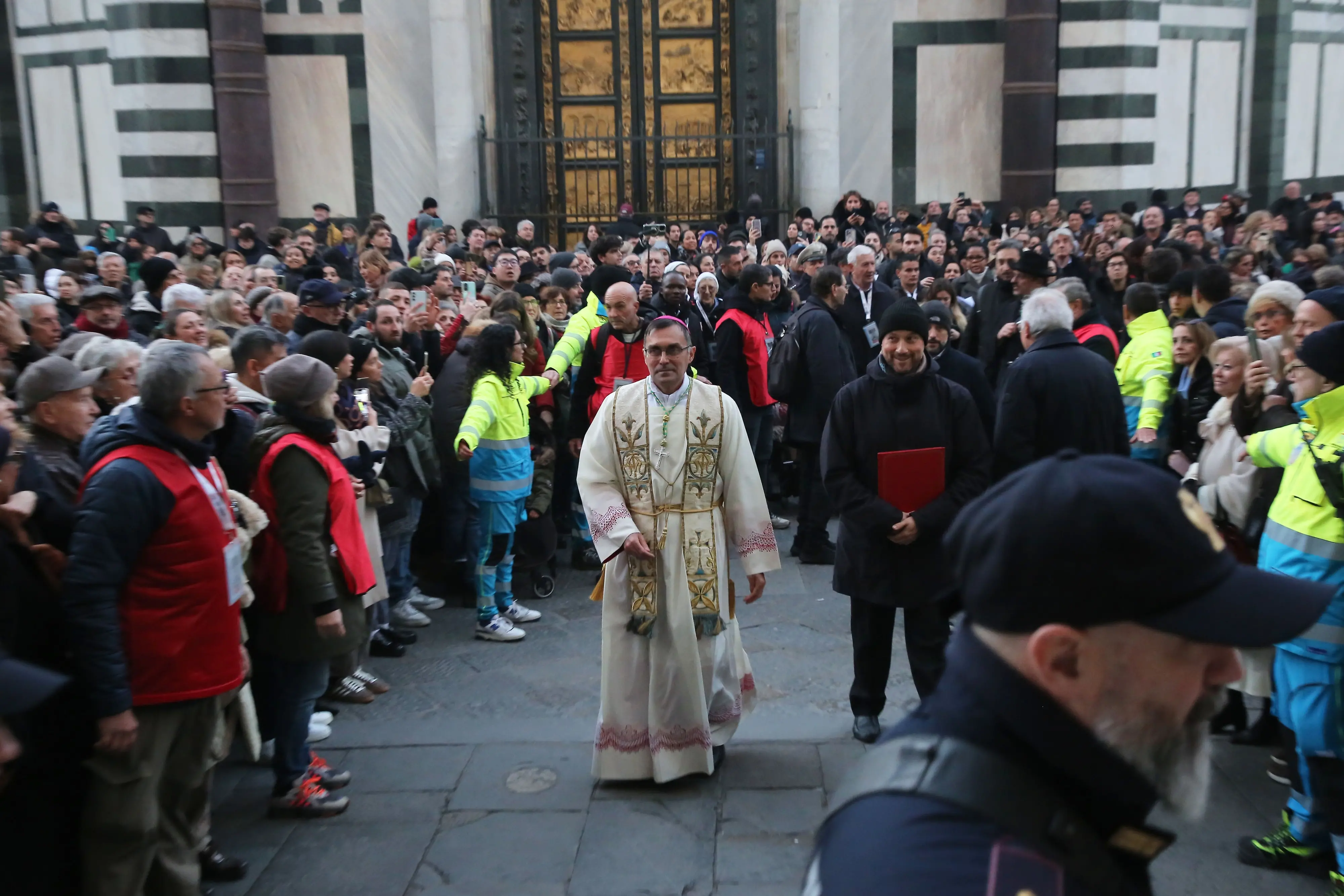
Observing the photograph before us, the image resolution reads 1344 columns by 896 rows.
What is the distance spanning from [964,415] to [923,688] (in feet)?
4.06

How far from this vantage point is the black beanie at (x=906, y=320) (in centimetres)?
538

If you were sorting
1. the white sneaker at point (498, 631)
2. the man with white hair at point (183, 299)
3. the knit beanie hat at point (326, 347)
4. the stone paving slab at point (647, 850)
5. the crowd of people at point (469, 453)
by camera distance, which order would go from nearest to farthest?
the crowd of people at point (469, 453) → the stone paving slab at point (647, 850) → the knit beanie hat at point (326, 347) → the man with white hair at point (183, 299) → the white sneaker at point (498, 631)

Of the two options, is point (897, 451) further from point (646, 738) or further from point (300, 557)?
point (300, 557)

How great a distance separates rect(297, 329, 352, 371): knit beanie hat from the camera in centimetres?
582

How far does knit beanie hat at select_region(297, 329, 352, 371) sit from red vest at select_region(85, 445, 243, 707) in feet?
6.21

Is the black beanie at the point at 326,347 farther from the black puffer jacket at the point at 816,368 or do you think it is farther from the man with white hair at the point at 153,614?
the black puffer jacket at the point at 816,368

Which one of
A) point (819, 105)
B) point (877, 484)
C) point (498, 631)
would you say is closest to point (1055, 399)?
point (877, 484)

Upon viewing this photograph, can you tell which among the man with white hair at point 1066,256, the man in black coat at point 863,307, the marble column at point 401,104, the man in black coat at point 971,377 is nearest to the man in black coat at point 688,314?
the man in black coat at point 863,307

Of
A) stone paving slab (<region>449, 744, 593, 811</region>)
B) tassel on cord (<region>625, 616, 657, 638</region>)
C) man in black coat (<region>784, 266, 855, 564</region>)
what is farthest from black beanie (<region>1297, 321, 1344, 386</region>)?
man in black coat (<region>784, 266, 855, 564</region>)

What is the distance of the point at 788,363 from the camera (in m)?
8.25

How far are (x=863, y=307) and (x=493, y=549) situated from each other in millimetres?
3245

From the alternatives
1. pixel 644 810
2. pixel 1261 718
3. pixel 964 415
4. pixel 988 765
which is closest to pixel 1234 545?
pixel 1261 718

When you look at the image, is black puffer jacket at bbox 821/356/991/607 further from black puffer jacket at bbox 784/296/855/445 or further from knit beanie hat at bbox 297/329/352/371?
black puffer jacket at bbox 784/296/855/445

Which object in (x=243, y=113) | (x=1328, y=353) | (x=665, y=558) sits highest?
(x=243, y=113)
